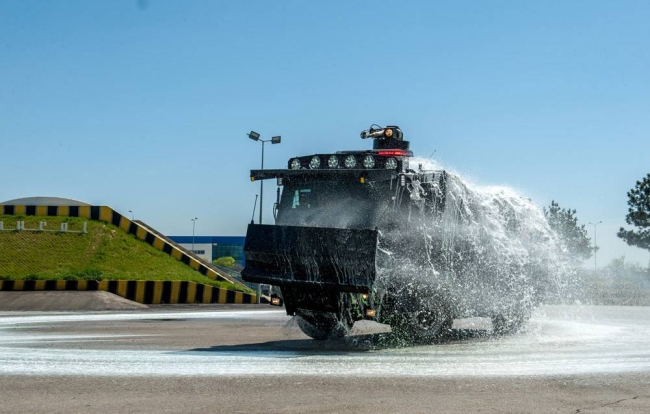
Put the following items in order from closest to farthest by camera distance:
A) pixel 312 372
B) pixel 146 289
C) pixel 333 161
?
pixel 312 372
pixel 333 161
pixel 146 289

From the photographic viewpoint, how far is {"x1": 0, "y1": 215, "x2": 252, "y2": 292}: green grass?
29062 millimetres

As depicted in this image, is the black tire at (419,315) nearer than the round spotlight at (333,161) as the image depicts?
Yes

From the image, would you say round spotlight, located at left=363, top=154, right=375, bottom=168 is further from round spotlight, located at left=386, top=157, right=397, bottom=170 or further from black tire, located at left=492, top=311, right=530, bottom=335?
black tire, located at left=492, top=311, right=530, bottom=335

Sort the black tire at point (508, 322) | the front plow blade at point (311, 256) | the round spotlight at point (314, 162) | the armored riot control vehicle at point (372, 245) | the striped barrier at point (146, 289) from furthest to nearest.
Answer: the striped barrier at point (146, 289) < the black tire at point (508, 322) < the round spotlight at point (314, 162) < the armored riot control vehicle at point (372, 245) < the front plow blade at point (311, 256)

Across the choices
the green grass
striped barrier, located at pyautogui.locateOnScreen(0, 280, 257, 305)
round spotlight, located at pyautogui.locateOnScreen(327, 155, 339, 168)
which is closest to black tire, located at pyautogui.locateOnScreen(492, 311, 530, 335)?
round spotlight, located at pyautogui.locateOnScreen(327, 155, 339, 168)

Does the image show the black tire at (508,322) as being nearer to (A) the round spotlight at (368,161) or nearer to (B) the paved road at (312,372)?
(B) the paved road at (312,372)

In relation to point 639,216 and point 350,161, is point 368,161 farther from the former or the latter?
point 639,216

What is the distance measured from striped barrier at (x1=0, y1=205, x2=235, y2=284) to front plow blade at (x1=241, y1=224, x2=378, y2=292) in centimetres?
2105

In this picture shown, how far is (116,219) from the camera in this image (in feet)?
113

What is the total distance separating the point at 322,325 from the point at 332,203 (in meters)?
2.51

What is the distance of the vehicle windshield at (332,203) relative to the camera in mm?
12586

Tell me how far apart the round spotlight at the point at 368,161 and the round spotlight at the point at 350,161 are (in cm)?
18

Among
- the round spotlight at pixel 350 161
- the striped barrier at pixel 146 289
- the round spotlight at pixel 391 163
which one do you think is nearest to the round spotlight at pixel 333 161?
the round spotlight at pixel 350 161

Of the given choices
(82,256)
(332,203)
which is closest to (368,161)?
(332,203)
